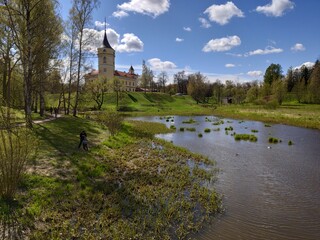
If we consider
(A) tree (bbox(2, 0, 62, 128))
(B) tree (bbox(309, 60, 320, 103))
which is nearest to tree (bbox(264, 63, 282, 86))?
(B) tree (bbox(309, 60, 320, 103))

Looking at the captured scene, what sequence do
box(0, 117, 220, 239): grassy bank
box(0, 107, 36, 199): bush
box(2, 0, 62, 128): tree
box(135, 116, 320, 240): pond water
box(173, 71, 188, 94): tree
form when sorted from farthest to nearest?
box(173, 71, 188, 94): tree
box(2, 0, 62, 128): tree
box(135, 116, 320, 240): pond water
box(0, 107, 36, 199): bush
box(0, 117, 220, 239): grassy bank

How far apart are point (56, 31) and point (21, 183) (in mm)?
20995

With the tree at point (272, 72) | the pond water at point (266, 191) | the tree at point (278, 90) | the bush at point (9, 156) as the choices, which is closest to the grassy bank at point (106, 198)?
the bush at point (9, 156)

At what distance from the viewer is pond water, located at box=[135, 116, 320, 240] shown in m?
8.80

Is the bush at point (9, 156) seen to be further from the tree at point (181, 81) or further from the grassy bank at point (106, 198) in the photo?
the tree at point (181, 81)

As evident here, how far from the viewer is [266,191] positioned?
40.9 ft

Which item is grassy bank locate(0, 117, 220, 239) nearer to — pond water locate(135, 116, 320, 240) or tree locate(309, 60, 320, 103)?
pond water locate(135, 116, 320, 240)

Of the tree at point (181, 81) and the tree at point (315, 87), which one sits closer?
the tree at point (315, 87)

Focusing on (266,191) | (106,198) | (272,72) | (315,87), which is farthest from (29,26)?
(272,72)

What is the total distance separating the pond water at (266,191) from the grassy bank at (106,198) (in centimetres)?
83

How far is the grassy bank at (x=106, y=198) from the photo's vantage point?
788 centimetres

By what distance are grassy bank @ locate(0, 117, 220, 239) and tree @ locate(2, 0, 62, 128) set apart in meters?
7.77

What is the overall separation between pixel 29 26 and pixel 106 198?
17878 mm

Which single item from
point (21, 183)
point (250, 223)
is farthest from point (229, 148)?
point (21, 183)
